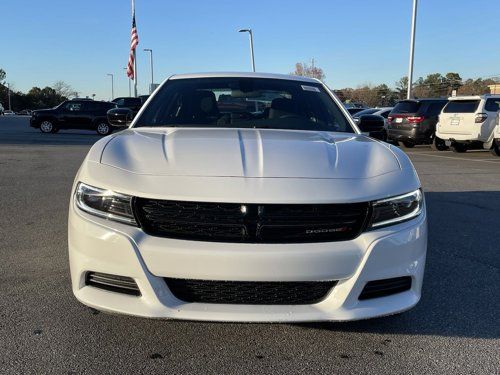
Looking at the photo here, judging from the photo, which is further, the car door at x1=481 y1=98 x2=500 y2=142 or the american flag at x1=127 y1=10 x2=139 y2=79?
the american flag at x1=127 y1=10 x2=139 y2=79

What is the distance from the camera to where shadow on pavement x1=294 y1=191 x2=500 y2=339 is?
3.18 meters

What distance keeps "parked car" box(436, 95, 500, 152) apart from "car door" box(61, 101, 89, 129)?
590 inches

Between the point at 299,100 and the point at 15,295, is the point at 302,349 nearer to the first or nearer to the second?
the point at 15,295

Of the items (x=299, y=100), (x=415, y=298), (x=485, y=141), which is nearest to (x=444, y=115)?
(x=485, y=141)

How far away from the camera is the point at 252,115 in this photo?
444cm

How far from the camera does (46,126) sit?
23203 mm

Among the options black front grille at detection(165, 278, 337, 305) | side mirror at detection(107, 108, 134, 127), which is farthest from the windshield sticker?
black front grille at detection(165, 278, 337, 305)

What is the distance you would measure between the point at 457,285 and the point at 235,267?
7.28ft

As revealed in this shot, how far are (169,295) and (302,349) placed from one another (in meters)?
0.83

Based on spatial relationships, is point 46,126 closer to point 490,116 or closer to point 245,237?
point 490,116

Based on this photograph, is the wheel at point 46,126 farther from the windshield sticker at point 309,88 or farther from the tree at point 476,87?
the tree at point 476,87

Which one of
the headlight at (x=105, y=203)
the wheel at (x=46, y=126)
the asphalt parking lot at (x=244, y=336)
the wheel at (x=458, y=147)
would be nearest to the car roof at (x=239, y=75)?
the asphalt parking lot at (x=244, y=336)

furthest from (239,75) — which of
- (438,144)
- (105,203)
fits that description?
(438,144)

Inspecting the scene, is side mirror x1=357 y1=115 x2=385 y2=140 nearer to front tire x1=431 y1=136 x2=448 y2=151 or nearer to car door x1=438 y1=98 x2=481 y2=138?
car door x1=438 y1=98 x2=481 y2=138
